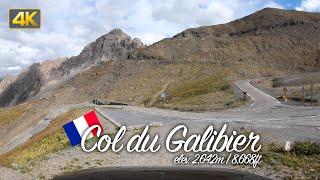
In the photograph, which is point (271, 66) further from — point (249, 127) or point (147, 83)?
point (249, 127)

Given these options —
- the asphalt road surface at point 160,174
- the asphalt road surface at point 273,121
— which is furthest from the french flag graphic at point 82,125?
the asphalt road surface at point 273,121

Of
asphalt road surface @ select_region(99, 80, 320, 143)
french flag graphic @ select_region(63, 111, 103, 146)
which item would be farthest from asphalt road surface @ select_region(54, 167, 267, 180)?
asphalt road surface @ select_region(99, 80, 320, 143)

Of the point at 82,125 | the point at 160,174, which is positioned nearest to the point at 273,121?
the point at 82,125

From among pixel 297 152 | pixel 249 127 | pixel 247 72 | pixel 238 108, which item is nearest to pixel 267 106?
pixel 238 108

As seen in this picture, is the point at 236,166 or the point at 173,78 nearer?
the point at 236,166

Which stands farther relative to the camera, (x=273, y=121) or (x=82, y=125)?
(x=273, y=121)

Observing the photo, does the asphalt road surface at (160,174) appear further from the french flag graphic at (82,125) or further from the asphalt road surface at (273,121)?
the asphalt road surface at (273,121)

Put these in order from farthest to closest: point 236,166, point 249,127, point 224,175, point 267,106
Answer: point 267,106 → point 249,127 → point 236,166 → point 224,175

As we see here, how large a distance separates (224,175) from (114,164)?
725 centimetres

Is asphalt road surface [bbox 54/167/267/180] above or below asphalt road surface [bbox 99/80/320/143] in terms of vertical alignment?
below

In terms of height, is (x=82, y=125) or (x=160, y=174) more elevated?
(x=82, y=125)

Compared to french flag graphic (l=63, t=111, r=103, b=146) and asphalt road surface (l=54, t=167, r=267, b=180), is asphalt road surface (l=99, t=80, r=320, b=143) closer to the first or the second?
asphalt road surface (l=54, t=167, r=267, b=180)

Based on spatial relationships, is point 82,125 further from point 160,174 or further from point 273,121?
point 273,121

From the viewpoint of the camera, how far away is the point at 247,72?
541 ft
